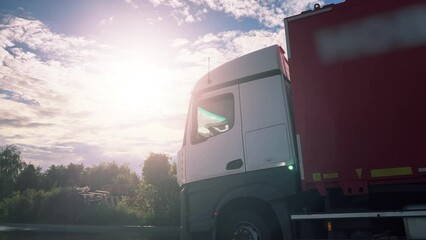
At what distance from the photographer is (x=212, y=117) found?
6266mm

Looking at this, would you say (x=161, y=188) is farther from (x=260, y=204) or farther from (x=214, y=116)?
(x=260, y=204)

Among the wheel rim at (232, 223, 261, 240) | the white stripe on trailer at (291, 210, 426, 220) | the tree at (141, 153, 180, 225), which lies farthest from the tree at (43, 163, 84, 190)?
the white stripe on trailer at (291, 210, 426, 220)

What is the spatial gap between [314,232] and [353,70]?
234 centimetres

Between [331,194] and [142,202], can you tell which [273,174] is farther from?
[142,202]

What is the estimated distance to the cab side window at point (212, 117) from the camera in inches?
237

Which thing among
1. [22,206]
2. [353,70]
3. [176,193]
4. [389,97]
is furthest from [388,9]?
[22,206]

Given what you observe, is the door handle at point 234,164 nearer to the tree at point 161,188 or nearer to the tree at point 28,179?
the tree at point 161,188

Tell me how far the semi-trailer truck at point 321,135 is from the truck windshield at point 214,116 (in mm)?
20

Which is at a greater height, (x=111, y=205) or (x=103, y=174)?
(x=103, y=174)

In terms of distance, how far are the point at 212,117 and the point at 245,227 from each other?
6.49 ft

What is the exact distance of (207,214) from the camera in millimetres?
5934

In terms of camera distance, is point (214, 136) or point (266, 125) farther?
point (214, 136)

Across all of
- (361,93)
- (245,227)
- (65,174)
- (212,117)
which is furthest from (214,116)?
(65,174)

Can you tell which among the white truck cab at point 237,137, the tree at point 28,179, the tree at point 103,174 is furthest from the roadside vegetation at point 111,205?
the tree at point 103,174
